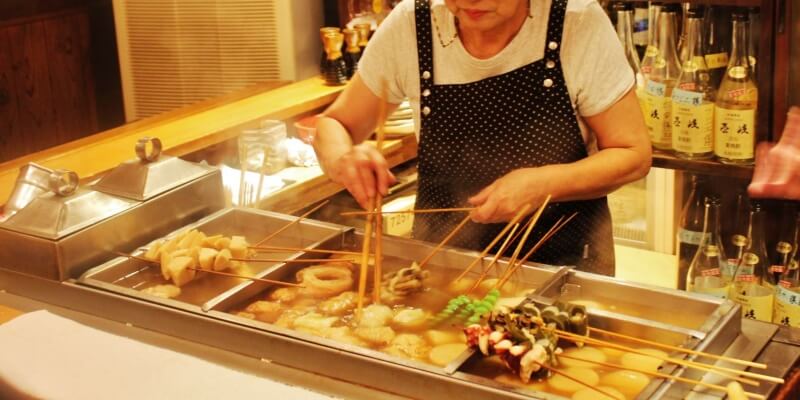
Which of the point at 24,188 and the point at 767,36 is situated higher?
the point at 767,36

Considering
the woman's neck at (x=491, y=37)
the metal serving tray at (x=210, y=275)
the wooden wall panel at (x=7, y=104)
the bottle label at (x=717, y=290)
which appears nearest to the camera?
the metal serving tray at (x=210, y=275)

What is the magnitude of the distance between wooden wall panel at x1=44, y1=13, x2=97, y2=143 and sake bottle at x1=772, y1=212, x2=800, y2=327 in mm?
4177

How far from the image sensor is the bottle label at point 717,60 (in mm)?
3162

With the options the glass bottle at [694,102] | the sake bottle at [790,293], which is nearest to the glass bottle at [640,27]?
the glass bottle at [694,102]

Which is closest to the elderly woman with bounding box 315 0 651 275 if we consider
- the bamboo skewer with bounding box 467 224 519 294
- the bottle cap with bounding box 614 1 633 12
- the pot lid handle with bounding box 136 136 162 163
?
the bamboo skewer with bounding box 467 224 519 294

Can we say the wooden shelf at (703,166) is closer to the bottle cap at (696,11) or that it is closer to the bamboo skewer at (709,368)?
the bottle cap at (696,11)

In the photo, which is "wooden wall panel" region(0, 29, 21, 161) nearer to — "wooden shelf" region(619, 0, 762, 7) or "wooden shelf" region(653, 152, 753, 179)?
"wooden shelf" region(653, 152, 753, 179)

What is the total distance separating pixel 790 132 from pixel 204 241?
5.60ft

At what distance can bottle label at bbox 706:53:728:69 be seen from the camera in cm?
316

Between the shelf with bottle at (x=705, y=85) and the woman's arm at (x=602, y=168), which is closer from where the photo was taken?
the woman's arm at (x=602, y=168)

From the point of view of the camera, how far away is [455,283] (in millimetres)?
2141

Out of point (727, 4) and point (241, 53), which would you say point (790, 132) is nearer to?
point (727, 4)

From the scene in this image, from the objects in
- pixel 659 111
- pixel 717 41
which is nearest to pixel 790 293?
pixel 659 111

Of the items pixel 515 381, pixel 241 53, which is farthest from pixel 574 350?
pixel 241 53
